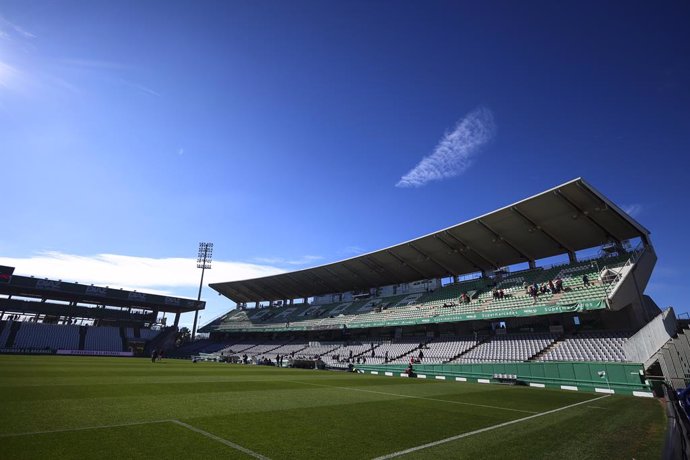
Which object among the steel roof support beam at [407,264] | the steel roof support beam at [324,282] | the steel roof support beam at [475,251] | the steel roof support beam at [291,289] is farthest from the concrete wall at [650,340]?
the steel roof support beam at [291,289]

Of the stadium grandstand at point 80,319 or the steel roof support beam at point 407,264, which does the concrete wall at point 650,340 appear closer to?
the steel roof support beam at point 407,264

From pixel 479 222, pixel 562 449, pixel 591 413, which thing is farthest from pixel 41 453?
pixel 479 222


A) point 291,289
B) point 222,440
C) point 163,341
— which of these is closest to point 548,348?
point 222,440

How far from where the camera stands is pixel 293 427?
281 inches

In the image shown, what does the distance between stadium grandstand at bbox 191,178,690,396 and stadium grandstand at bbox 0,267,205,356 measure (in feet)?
72.4

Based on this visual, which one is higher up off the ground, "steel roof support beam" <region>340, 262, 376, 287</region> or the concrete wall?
"steel roof support beam" <region>340, 262, 376, 287</region>

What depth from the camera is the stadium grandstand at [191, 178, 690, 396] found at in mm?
19062

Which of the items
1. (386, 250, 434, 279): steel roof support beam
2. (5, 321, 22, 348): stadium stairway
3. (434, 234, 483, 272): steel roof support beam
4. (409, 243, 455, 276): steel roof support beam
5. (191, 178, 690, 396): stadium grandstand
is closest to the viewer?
(191, 178, 690, 396): stadium grandstand

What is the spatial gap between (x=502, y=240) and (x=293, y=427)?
2903cm

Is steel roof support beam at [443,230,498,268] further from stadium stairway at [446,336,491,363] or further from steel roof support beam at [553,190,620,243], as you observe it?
steel roof support beam at [553,190,620,243]

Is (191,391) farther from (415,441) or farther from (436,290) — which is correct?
(436,290)

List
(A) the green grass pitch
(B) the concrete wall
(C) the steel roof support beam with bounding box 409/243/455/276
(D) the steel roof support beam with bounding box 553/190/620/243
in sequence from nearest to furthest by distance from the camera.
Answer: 1. (A) the green grass pitch
2. (B) the concrete wall
3. (D) the steel roof support beam with bounding box 553/190/620/243
4. (C) the steel roof support beam with bounding box 409/243/455/276

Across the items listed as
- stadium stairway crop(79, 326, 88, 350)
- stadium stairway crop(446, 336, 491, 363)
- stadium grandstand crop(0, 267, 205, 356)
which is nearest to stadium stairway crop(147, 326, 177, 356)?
stadium grandstand crop(0, 267, 205, 356)

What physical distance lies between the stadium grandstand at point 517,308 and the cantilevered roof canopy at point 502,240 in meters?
0.12
